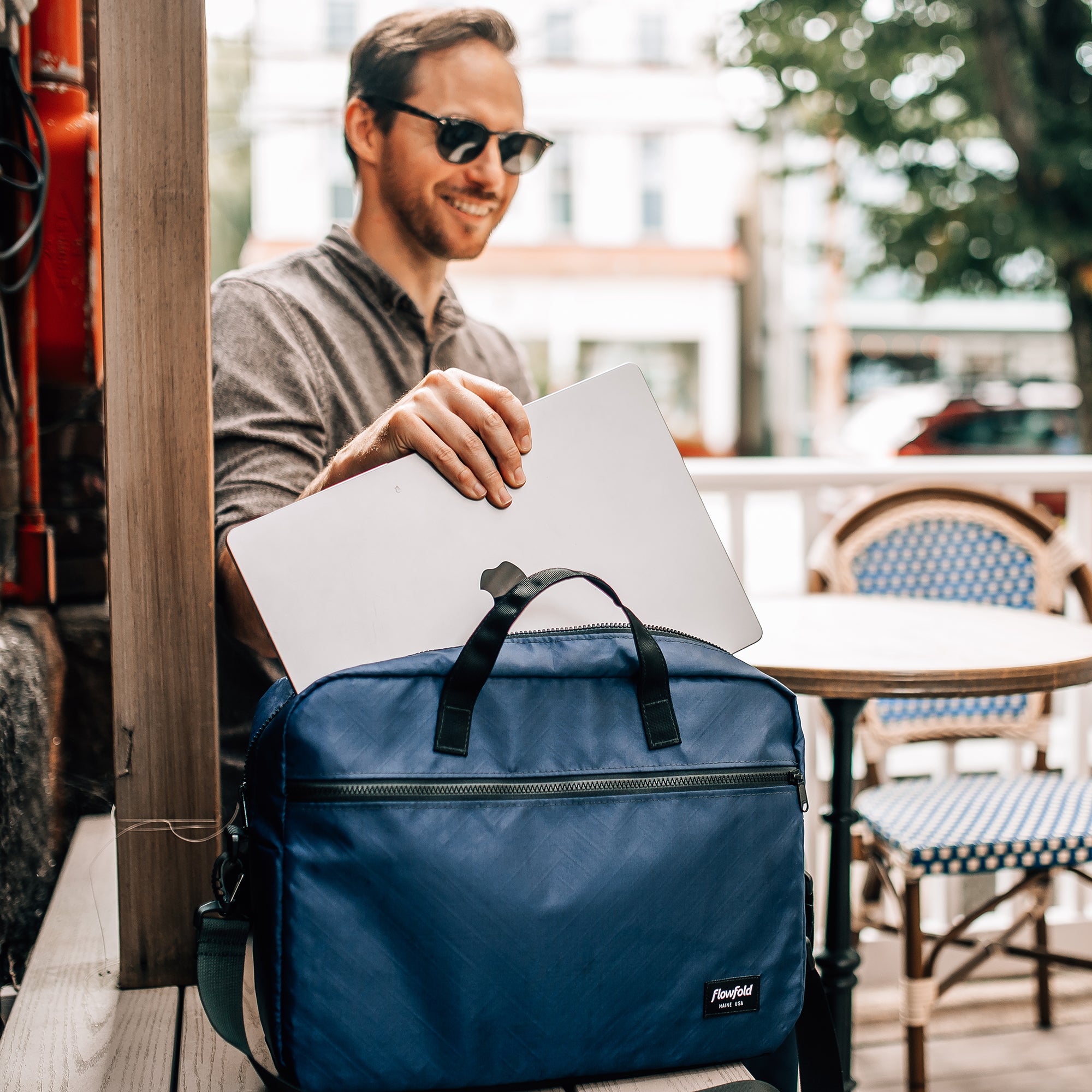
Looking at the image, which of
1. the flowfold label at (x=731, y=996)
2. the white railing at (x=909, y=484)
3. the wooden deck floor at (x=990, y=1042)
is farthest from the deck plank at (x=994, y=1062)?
the flowfold label at (x=731, y=996)

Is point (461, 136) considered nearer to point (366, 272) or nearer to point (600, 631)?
point (366, 272)

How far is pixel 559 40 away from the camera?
1673 centimetres

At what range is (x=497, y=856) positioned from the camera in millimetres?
752

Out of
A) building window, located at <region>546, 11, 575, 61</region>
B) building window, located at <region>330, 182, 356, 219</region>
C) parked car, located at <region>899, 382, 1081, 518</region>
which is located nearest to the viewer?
parked car, located at <region>899, 382, 1081, 518</region>

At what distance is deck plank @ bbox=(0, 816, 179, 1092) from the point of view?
2.76 ft

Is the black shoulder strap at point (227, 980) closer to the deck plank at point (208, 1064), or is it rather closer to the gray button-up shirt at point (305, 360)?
the deck plank at point (208, 1064)

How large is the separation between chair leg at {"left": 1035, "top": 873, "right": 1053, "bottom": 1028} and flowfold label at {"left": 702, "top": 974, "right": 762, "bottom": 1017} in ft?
4.97

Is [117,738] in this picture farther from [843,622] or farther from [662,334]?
[662,334]

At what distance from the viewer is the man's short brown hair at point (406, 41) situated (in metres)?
1.45

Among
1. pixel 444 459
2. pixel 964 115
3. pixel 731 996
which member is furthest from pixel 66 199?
pixel 964 115

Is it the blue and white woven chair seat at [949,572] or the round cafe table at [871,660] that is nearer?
the round cafe table at [871,660]

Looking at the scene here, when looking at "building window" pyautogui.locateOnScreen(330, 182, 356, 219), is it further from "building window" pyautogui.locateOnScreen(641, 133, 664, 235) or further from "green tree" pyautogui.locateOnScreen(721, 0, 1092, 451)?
"green tree" pyautogui.locateOnScreen(721, 0, 1092, 451)

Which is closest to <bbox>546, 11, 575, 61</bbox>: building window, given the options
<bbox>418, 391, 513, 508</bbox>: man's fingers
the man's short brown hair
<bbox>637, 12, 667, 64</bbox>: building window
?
<bbox>637, 12, 667, 64</bbox>: building window

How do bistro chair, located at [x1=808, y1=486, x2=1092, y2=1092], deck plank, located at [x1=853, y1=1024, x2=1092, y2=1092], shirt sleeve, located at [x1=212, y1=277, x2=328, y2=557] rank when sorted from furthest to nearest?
deck plank, located at [x1=853, y1=1024, x2=1092, y2=1092] → bistro chair, located at [x1=808, y1=486, x2=1092, y2=1092] → shirt sleeve, located at [x1=212, y1=277, x2=328, y2=557]
